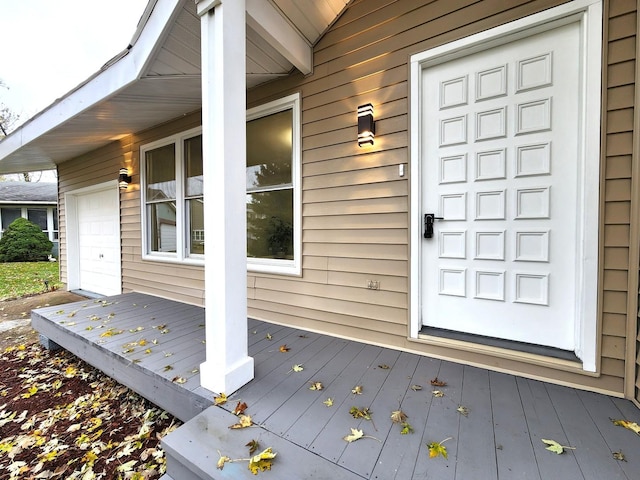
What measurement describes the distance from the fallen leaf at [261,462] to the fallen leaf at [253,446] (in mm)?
32

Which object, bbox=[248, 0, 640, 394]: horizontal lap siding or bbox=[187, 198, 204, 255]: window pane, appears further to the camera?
bbox=[187, 198, 204, 255]: window pane

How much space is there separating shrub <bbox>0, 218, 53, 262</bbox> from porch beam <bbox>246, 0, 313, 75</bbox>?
46.2 feet

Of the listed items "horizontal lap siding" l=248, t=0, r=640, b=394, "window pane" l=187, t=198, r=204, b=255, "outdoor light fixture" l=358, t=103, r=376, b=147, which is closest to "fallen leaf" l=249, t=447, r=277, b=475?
"horizontal lap siding" l=248, t=0, r=640, b=394

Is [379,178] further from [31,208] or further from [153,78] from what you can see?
[31,208]

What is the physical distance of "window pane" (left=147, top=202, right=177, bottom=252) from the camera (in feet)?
13.4

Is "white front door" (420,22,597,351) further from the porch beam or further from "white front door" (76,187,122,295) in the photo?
"white front door" (76,187,122,295)

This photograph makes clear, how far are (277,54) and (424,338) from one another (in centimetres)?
277

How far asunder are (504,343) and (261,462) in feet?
5.85

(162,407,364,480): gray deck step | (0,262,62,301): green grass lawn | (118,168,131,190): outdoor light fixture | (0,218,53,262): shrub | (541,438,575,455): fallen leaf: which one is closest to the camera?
(162,407,364,480): gray deck step

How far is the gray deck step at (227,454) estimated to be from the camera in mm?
1103

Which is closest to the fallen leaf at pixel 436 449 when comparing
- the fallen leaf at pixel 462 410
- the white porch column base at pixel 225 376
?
the fallen leaf at pixel 462 410

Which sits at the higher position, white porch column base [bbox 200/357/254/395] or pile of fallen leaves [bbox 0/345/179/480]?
white porch column base [bbox 200/357/254/395]

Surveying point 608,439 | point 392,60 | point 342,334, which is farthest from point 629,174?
point 342,334

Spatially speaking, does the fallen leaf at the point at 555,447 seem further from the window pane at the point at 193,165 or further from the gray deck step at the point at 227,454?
the window pane at the point at 193,165
